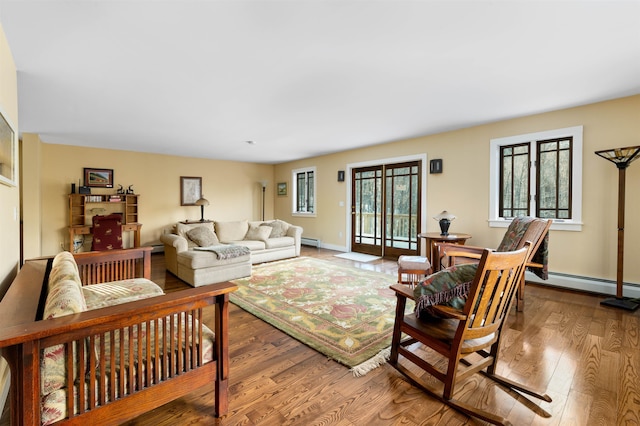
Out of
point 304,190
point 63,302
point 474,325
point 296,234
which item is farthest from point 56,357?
point 304,190

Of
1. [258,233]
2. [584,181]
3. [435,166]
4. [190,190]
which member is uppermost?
[435,166]

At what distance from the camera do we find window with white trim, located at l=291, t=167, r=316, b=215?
7.48 metres

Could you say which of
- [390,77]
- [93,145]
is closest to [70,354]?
[390,77]

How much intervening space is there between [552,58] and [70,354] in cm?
374

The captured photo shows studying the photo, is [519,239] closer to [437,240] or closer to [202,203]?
[437,240]

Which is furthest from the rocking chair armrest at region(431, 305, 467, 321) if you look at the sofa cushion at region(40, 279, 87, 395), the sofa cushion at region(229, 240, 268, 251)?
the sofa cushion at region(229, 240, 268, 251)

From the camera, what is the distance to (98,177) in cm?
596

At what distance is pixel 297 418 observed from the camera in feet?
5.04

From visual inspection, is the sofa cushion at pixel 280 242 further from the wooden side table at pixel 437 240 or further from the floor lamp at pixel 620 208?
the floor lamp at pixel 620 208

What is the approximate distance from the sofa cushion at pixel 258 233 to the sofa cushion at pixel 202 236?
0.73 m

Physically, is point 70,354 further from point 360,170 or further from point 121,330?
point 360,170

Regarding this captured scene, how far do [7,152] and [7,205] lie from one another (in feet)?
1.21

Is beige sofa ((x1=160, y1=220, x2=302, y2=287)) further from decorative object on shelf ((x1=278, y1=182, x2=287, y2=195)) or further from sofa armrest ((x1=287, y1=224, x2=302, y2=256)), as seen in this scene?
decorative object on shelf ((x1=278, y1=182, x2=287, y2=195))

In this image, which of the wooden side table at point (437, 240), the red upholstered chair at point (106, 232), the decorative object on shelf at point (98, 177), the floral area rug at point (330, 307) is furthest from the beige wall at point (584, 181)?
the decorative object on shelf at point (98, 177)
